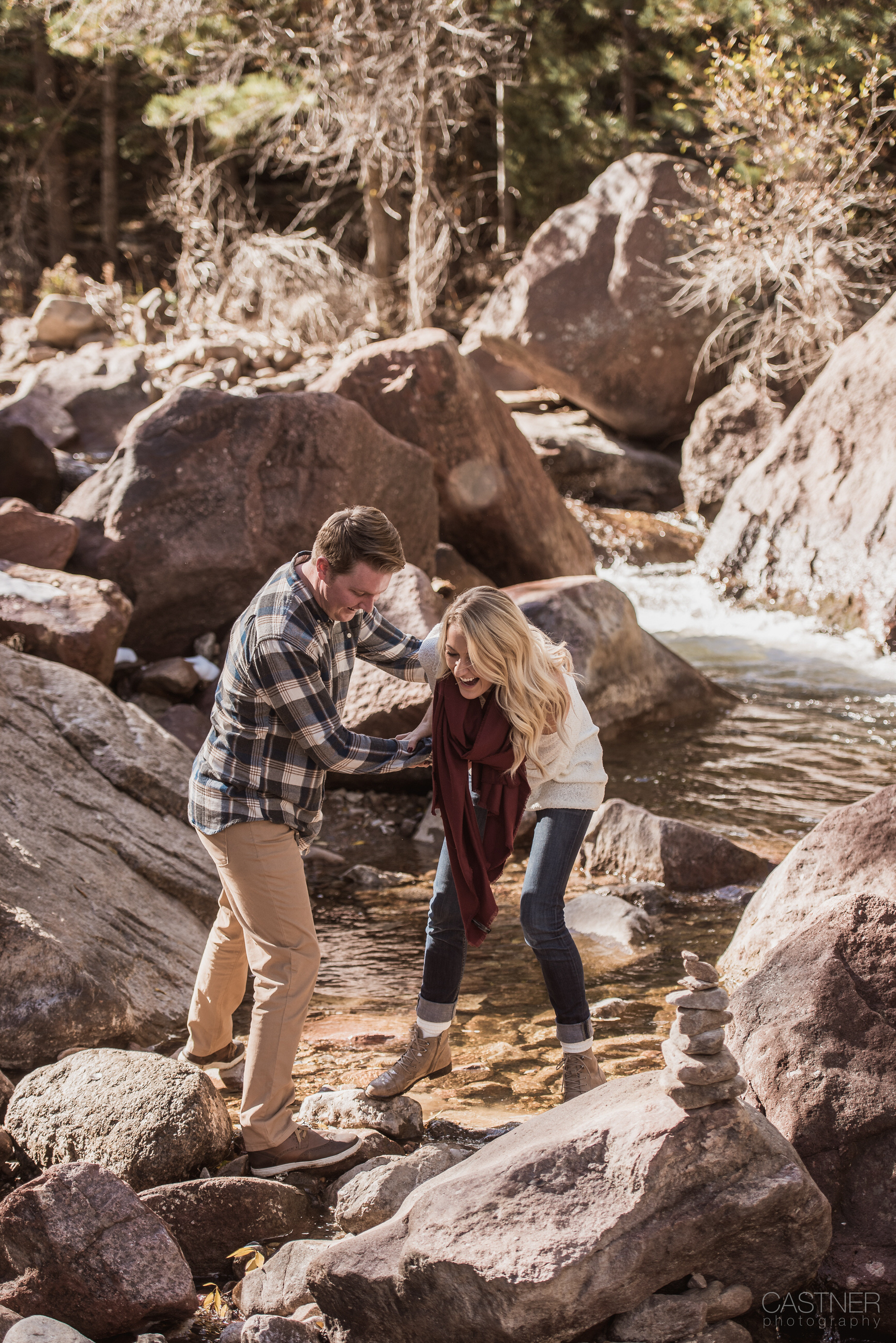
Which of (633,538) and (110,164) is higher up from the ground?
(110,164)

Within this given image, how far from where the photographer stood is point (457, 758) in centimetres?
320

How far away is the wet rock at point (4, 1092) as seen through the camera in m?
3.35

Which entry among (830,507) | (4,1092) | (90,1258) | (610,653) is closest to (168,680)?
(610,653)

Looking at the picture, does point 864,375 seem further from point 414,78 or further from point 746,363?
point 414,78

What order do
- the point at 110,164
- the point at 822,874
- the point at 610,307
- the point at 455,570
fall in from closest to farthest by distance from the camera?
1. the point at 822,874
2. the point at 455,570
3. the point at 610,307
4. the point at 110,164

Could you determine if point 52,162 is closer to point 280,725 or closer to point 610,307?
point 610,307

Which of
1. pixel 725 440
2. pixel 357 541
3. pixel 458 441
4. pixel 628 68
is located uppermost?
pixel 628 68

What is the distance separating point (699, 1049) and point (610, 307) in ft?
48.8

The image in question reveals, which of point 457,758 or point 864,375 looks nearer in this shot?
point 457,758

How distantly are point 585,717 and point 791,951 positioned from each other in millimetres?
857

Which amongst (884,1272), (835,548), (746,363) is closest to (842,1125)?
(884,1272)

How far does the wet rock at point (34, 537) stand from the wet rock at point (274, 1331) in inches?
230

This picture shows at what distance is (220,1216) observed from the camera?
2895mm

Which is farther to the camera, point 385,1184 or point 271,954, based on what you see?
point 271,954
